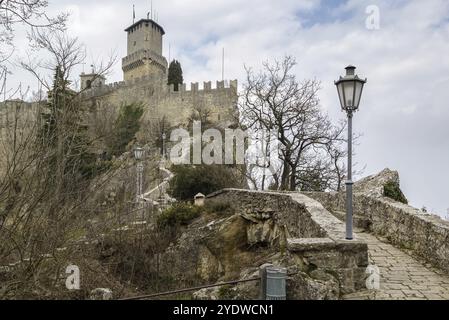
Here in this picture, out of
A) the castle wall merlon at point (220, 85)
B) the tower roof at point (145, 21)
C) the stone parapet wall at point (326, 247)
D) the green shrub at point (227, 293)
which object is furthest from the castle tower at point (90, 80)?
the tower roof at point (145, 21)

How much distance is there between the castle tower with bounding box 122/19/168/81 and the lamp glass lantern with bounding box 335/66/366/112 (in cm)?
4643

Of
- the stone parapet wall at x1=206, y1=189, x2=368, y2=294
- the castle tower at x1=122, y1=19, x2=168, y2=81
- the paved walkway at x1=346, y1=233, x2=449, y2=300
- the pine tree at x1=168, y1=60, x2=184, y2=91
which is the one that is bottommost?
the paved walkway at x1=346, y1=233, x2=449, y2=300

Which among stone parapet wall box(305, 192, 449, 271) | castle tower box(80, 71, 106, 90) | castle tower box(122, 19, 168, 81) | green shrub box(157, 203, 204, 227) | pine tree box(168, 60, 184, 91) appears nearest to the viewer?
castle tower box(80, 71, 106, 90)

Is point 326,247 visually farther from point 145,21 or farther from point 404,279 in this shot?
point 145,21

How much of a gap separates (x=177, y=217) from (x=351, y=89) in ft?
37.7

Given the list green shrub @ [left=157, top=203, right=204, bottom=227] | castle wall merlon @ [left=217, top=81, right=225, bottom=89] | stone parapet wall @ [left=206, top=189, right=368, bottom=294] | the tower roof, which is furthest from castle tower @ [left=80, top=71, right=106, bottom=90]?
the tower roof

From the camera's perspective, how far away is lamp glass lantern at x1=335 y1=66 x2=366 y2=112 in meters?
6.01

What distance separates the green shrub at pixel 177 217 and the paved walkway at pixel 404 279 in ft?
31.9

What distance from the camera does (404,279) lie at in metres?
5.82

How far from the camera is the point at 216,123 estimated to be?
3900 centimetres

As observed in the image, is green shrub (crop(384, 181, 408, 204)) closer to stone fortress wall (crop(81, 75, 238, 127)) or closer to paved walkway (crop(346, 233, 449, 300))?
paved walkway (crop(346, 233, 449, 300))

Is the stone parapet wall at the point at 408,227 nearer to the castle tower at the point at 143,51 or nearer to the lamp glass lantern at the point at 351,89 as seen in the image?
the lamp glass lantern at the point at 351,89

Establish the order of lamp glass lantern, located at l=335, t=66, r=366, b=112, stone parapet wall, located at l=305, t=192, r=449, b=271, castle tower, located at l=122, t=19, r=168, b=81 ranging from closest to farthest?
lamp glass lantern, located at l=335, t=66, r=366, b=112, stone parapet wall, located at l=305, t=192, r=449, b=271, castle tower, located at l=122, t=19, r=168, b=81
